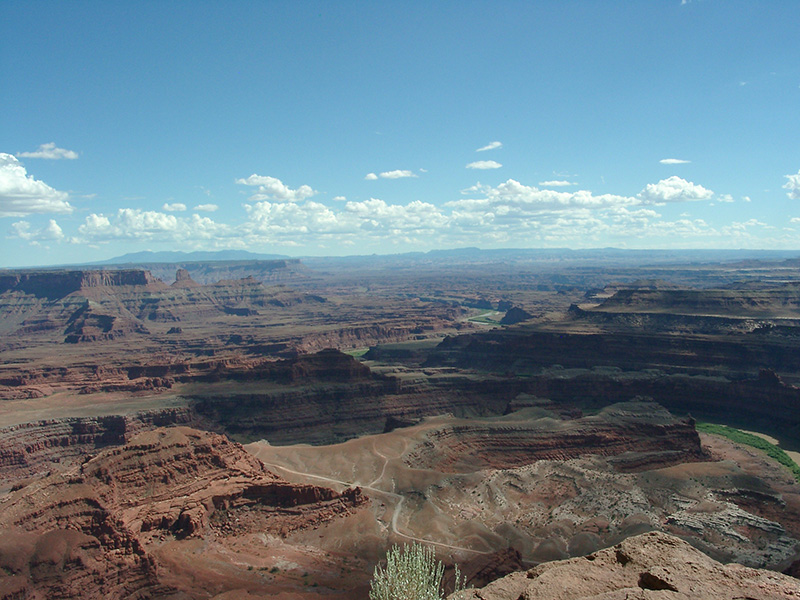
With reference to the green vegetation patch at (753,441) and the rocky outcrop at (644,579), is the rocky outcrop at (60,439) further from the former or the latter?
the green vegetation patch at (753,441)

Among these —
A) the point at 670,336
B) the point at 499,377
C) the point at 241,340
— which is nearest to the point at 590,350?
the point at 670,336

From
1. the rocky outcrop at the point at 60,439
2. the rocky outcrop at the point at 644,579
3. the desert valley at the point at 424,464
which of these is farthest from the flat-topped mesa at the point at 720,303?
the rocky outcrop at the point at 644,579

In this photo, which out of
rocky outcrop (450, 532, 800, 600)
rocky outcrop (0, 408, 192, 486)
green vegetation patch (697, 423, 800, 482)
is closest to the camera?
rocky outcrop (450, 532, 800, 600)

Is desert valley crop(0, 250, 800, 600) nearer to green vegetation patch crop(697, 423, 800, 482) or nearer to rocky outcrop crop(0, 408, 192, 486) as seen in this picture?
rocky outcrop crop(0, 408, 192, 486)

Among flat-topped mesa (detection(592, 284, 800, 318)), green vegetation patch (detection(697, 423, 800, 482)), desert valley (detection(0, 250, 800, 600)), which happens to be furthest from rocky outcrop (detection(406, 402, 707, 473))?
flat-topped mesa (detection(592, 284, 800, 318))

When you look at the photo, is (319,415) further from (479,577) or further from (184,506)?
(479,577)

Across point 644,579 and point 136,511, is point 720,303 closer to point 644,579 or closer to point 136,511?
point 136,511
